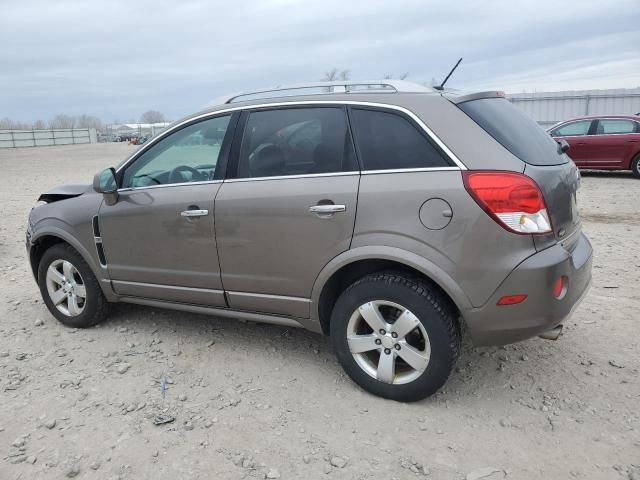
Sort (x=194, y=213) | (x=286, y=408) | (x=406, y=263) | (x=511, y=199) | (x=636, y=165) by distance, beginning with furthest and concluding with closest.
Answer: (x=636, y=165) < (x=194, y=213) < (x=286, y=408) < (x=406, y=263) < (x=511, y=199)

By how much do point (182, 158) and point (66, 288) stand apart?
155cm

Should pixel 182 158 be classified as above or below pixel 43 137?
above

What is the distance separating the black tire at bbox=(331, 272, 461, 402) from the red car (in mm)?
10934

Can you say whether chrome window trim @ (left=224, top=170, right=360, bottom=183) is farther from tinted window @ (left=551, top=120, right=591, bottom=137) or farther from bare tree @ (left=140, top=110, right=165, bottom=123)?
bare tree @ (left=140, top=110, right=165, bottom=123)

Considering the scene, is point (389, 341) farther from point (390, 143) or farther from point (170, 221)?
point (170, 221)

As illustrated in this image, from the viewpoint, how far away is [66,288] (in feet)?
14.4

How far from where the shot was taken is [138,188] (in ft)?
13.0

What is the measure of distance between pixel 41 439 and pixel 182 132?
215 centimetres

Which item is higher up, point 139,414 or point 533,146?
point 533,146

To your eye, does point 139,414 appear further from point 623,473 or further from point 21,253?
point 21,253

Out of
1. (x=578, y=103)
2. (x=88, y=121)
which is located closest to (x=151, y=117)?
(x=88, y=121)

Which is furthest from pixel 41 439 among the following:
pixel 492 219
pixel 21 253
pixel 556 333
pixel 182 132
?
pixel 21 253

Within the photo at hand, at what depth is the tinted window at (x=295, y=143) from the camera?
3207 mm

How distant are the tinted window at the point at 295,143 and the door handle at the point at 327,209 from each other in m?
0.23
